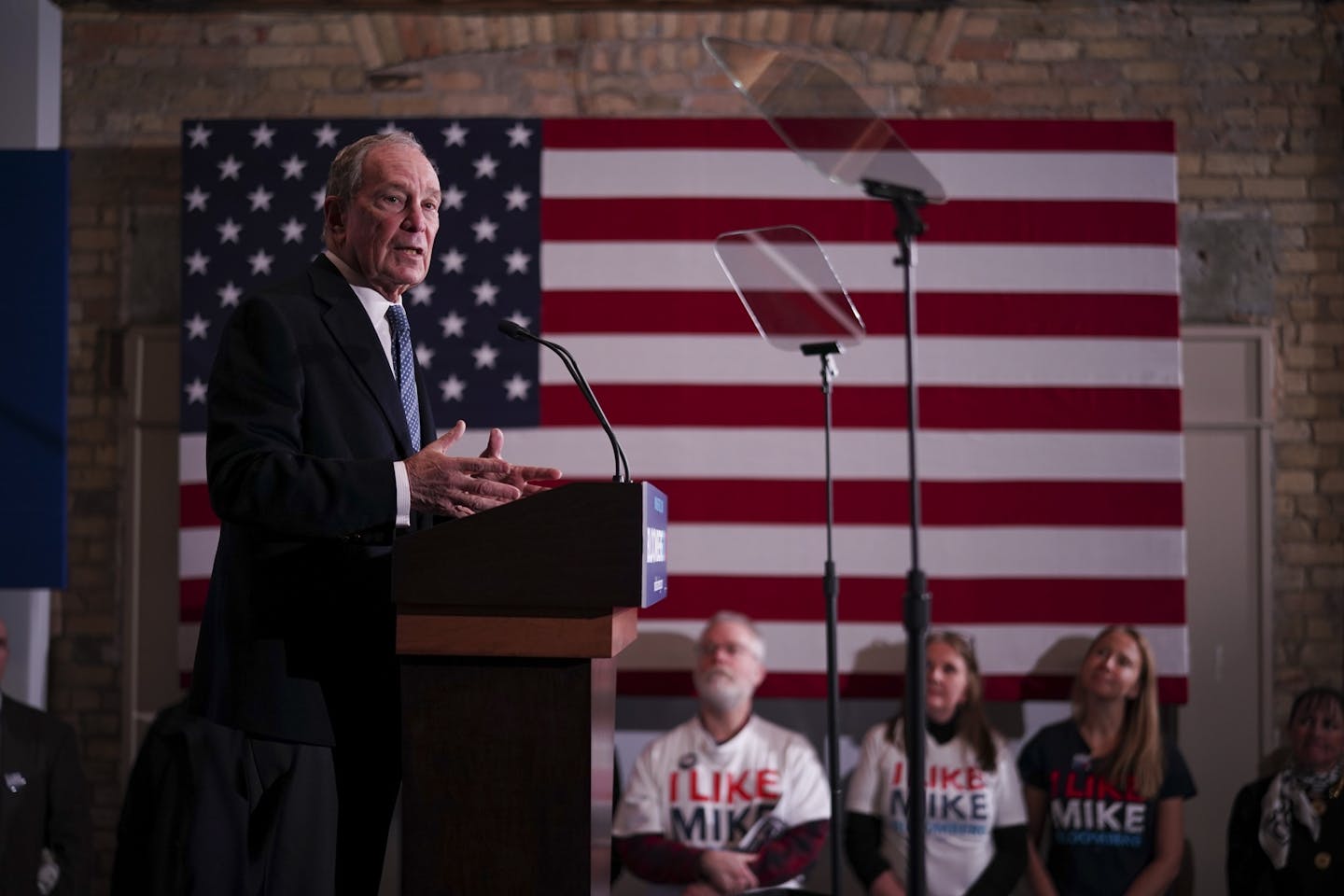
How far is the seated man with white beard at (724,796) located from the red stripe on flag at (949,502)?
473 mm

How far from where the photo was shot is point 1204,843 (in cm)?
478

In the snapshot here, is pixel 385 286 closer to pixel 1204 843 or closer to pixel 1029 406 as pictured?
pixel 1029 406

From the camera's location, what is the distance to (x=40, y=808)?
407 cm

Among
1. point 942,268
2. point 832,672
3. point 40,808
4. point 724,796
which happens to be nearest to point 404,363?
point 832,672

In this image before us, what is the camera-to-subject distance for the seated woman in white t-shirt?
13.5 feet

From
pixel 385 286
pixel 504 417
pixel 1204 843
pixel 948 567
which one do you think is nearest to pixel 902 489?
pixel 948 567

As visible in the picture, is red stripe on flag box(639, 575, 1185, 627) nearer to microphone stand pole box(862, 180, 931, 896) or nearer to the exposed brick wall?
the exposed brick wall

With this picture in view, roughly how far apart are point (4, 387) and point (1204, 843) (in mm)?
4939

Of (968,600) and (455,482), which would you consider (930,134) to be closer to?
(968,600)

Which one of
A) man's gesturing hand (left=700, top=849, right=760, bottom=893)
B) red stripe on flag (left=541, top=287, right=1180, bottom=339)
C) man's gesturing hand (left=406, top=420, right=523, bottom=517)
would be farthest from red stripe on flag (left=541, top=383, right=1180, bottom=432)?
man's gesturing hand (left=406, top=420, right=523, bottom=517)

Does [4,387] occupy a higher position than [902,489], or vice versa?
[4,387]

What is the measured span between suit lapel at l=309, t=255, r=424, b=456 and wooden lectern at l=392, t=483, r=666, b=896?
299 millimetres

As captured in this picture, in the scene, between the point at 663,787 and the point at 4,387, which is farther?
the point at 4,387

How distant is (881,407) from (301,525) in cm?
331
